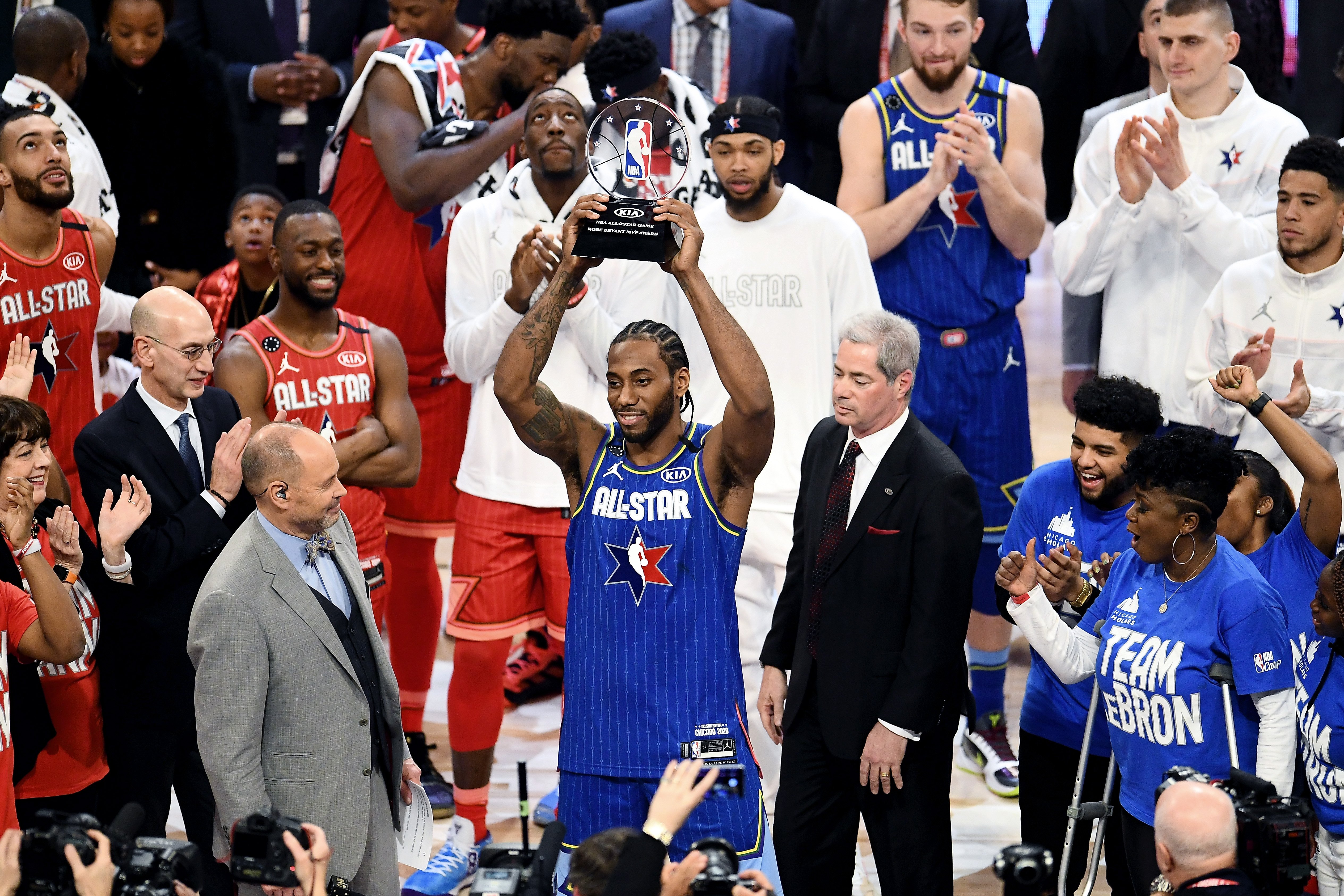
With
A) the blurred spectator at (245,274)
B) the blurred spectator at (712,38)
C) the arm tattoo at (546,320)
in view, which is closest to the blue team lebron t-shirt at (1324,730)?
the arm tattoo at (546,320)

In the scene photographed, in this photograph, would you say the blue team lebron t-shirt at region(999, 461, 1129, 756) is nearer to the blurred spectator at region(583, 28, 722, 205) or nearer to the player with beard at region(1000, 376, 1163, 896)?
the player with beard at region(1000, 376, 1163, 896)

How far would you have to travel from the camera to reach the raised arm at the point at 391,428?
5906mm

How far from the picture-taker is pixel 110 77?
7125 mm

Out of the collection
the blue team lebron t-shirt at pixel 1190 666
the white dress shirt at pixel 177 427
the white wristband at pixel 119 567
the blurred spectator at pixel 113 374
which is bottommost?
the blue team lebron t-shirt at pixel 1190 666

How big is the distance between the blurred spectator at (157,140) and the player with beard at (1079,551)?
4.06m

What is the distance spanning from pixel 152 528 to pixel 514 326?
4.93 feet

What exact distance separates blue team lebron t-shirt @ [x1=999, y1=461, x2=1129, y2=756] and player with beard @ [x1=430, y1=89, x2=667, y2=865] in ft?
5.33

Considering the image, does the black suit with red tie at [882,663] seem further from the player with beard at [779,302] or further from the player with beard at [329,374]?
the player with beard at [329,374]

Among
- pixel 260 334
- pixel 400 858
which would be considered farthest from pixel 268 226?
pixel 400 858

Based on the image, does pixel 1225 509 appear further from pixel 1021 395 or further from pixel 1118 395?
pixel 1021 395

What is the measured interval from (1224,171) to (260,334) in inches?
147

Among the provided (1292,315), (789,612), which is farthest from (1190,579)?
(1292,315)

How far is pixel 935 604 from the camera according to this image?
4.67 m

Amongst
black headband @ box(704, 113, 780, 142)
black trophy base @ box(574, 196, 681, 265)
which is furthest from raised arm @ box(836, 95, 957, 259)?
black trophy base @ box(574, 196, 681, 265)
